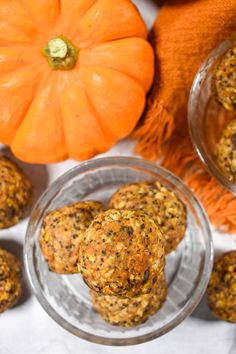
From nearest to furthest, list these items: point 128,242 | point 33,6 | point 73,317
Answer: point 128,242, point 33,6, point 73,317

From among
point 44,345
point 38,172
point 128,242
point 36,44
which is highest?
point 36,44

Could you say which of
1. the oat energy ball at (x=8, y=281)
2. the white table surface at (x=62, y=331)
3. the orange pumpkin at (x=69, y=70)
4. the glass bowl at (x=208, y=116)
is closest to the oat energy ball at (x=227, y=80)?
the glass bowl at (x=208, y=116)

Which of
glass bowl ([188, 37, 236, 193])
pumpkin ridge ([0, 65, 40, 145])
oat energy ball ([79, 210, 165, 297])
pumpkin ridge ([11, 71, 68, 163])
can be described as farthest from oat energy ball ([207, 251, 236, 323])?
pumpkin ridge ([0, 65, 40, 145])

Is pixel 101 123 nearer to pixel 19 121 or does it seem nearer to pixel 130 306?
pixel 19 121

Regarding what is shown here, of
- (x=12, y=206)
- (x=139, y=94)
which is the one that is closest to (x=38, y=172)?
(x=12, y=206)

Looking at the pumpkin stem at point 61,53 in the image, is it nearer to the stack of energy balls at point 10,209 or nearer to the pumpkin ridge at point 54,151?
the pumpkin ridge at point 54,151

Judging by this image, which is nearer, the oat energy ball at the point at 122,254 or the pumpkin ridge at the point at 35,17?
the oat energy ball at the point at 122,254

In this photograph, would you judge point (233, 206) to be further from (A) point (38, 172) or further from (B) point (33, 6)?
(B) point (33, 6)
